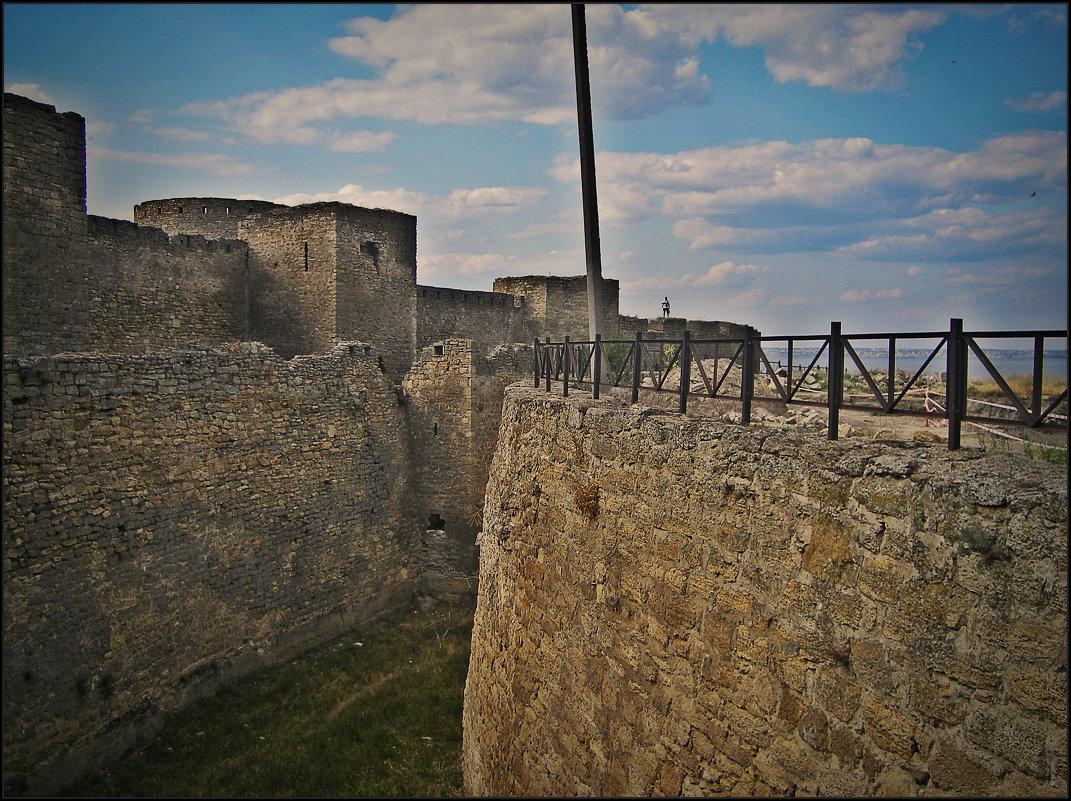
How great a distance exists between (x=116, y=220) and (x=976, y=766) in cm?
1640

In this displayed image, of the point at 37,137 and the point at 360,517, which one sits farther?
the point at 360,517

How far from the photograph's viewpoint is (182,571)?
9617 mm

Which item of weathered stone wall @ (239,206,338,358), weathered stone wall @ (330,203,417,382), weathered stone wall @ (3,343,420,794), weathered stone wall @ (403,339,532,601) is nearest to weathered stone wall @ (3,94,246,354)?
weathered stone wall @ (239,206,338,358)

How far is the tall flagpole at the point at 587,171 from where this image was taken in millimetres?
14133

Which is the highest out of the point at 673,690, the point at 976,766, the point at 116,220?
the point at 116,220

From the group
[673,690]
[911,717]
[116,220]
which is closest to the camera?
[911,717]

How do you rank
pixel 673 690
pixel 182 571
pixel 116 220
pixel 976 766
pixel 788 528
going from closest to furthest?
pixel 976 766 → pixel 788 528 → pixel 673 690 → pixel 182 571 → pixel 116 220

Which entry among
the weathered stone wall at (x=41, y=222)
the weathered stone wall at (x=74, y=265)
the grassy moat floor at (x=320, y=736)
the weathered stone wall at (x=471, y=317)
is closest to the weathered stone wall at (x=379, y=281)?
the weathered stone wall at (x=471, y=317)

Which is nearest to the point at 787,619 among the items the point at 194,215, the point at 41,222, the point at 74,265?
the point at 41,222

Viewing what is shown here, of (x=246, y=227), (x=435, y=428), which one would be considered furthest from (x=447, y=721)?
(x=246, y=227)

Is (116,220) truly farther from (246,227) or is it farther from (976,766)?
(976,766)

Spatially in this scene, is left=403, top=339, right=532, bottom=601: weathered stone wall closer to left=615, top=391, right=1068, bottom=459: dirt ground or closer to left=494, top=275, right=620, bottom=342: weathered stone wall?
left=615, top=391, right=1068, bottom=459: dirt ground

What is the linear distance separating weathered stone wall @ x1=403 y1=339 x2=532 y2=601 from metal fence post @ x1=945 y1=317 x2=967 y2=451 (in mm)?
11329

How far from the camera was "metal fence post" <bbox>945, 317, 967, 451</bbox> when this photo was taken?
333cm
